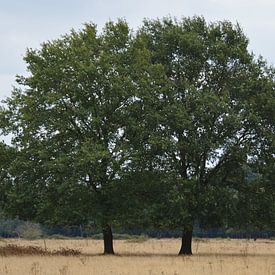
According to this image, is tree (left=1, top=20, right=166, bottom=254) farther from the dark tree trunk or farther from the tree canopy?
the dark tree trunk

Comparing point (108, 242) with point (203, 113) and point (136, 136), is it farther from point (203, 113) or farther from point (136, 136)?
point (203, 113)

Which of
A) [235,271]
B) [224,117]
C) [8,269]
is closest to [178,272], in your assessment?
[235,271]

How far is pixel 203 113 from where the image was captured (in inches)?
1398

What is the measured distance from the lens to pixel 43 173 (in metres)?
35.0

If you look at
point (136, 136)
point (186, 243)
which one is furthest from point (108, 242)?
point (136, 136)

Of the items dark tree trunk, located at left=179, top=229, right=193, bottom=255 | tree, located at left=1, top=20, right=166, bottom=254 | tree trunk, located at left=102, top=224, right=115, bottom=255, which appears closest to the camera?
tree, located at left=1, top=20, right=166, bottom=254

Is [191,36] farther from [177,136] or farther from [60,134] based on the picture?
[60,134]

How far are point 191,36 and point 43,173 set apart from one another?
1365 centimetres

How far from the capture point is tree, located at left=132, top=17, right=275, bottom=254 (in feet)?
115

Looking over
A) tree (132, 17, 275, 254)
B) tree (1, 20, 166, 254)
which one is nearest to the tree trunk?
tree (1, 20, 166, 254)

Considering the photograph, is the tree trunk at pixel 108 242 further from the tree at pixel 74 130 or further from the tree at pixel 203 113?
the tree at pixel 203 113

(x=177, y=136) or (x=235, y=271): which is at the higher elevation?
(x=177, y=136)

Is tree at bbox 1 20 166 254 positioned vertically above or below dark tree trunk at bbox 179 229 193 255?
above

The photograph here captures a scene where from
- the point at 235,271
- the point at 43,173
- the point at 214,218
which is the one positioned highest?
the point at 43,173
